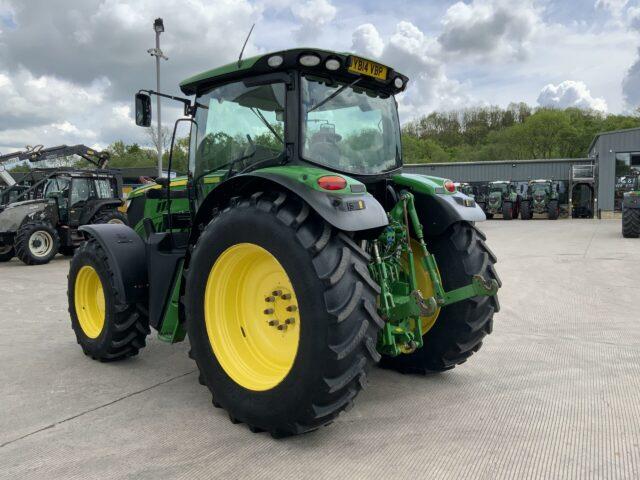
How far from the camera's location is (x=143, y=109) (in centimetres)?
418

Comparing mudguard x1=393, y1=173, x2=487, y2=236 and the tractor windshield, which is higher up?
the tractor windshield

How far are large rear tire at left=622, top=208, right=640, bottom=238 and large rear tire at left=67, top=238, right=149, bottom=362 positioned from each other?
48.4 feet

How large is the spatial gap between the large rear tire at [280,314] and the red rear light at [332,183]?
16 centimetres

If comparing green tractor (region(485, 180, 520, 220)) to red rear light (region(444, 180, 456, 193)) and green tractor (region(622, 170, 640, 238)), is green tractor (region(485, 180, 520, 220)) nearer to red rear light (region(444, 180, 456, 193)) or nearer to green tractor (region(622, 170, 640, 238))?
green tractor (region(622, 170, 640, 238))

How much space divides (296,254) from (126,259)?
79.9 inches

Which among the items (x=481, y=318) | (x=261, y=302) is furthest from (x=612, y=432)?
(x=261, y=302)

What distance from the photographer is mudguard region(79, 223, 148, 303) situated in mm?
4223

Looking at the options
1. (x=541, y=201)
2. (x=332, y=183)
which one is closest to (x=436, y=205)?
(x=332, y=183)

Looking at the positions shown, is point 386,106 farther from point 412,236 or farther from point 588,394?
point 588,394

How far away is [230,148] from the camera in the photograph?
12.9 feet

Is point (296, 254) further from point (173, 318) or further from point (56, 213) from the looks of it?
point (56, 213)

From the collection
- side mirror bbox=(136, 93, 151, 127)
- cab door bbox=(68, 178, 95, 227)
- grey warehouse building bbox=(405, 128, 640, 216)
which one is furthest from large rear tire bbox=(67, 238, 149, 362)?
grey warehouse building bbox=(405, 128, 640, 216)

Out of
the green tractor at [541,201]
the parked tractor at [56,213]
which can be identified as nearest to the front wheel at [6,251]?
the parked tractor at [56,213]

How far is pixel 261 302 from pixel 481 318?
155cm
